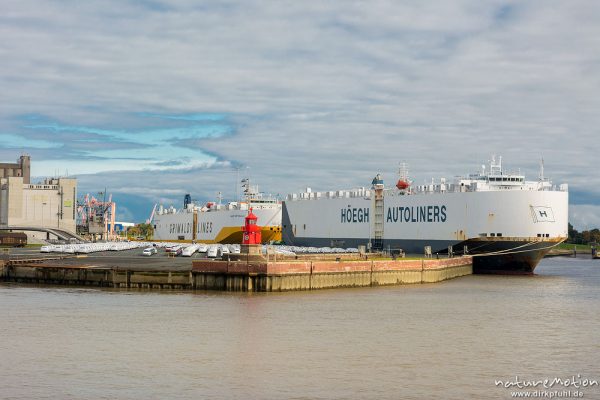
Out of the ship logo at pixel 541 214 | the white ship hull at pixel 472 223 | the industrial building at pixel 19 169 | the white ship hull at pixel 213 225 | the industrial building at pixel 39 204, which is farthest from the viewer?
the industrial building at pixel 19 169

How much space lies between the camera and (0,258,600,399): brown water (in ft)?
90.5

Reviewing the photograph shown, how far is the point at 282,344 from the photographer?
35.2 meters

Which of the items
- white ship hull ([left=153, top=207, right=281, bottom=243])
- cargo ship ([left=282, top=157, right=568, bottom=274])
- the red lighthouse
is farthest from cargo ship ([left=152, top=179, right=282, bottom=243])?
the red lighthouse

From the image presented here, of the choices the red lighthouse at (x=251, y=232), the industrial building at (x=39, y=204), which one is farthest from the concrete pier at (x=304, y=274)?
the industrial building at (x=39, y=204)

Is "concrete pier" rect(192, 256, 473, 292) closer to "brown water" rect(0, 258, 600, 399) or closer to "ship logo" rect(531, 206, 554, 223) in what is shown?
"brown water" rect(0, 258, 600, 399)

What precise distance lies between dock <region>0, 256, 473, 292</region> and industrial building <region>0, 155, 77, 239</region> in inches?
4229

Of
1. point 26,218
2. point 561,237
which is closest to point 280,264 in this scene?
point 561,237

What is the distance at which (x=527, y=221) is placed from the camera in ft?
256

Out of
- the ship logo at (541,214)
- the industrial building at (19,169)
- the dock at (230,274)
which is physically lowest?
the dock at (230,274)

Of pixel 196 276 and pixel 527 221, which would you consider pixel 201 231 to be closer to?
pixel 527 221

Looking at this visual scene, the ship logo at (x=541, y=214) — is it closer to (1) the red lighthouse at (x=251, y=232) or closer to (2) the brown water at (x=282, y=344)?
(2) the brown water at (x=282, y=344)

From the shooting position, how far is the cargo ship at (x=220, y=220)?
12731cm

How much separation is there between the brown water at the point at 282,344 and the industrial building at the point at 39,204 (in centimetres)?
12120

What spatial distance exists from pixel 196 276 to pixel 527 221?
3664 centimetres
